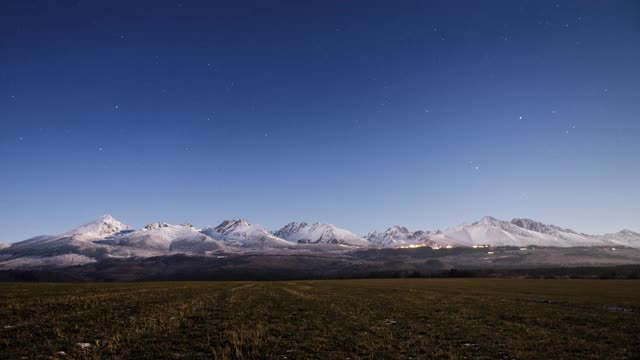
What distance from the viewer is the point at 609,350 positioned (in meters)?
17.8

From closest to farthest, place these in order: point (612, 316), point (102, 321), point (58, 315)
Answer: point (102, 321), point (58, 315), point (612, 316)

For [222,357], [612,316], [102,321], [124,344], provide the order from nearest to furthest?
1. [222,357]
2. [124,344]
3. [102,321]
4. [612,316]

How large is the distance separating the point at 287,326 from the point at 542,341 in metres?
14.0

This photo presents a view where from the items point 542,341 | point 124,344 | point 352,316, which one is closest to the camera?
point 124,344

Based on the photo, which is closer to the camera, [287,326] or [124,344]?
[124,344]

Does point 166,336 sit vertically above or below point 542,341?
above

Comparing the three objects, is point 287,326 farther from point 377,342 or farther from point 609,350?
point 609,350

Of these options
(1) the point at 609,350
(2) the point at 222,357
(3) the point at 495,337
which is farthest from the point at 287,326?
(1) the point at 609,350

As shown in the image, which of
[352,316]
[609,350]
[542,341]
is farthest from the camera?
[352,316]

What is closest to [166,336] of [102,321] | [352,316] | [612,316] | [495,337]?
[102,321]

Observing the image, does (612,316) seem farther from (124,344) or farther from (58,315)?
(58,315)

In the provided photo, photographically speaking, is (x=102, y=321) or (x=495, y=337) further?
(x=102, y=321)

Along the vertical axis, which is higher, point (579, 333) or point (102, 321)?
point (102, 321)

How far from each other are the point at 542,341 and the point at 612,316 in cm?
1638
